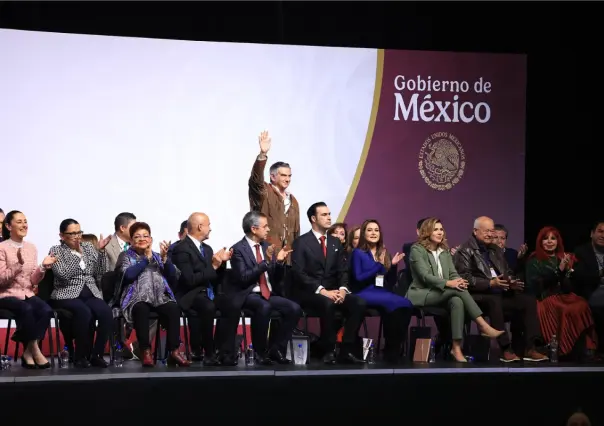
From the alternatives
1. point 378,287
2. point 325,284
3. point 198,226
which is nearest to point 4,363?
point 198,226

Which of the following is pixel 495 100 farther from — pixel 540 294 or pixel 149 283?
pixel 149 283

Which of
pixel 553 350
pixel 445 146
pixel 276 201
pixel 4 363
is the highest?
pixel 445 146

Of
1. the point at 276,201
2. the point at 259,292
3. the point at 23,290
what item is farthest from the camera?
the point at 276,201

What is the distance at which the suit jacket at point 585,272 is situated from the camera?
26.5ft

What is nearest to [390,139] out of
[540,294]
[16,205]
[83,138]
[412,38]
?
[412,38]

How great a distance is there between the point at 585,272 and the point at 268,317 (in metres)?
2.64

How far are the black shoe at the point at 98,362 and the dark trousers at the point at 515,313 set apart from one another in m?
2.85

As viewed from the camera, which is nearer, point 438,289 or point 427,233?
point 438,289

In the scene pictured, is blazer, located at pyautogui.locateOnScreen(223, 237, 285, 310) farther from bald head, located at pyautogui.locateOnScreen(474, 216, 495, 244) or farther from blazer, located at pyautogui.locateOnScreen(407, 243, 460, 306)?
bald head, located at pyautogui.locateOnScreen(474, 216, 495, 244)

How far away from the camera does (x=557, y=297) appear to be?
8031 millimetres

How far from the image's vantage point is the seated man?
25.5 feet

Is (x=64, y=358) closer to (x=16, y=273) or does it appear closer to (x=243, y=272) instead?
(x=16, y=273)

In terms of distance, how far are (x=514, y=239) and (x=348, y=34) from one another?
2.46m

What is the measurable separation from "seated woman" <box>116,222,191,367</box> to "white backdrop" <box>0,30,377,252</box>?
1.62 m
